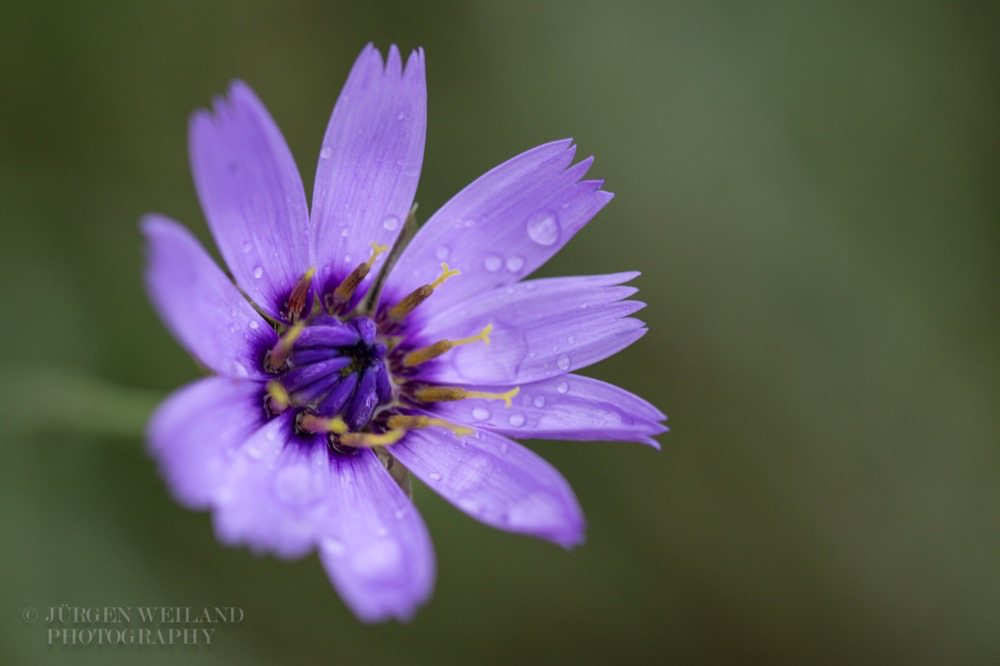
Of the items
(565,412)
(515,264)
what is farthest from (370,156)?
(565,412)

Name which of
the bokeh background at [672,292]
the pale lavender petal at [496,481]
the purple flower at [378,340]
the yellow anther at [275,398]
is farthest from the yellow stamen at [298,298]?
the bokeh background at [672,292]

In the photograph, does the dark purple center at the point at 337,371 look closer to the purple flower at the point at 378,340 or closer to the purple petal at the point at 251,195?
the purple flower at the point at 378,340

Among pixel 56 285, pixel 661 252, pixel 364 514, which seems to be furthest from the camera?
pixel 661 252

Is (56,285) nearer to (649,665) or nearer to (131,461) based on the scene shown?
(131,461)

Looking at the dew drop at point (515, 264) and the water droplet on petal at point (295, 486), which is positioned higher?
the dew drop at point (515, 264)

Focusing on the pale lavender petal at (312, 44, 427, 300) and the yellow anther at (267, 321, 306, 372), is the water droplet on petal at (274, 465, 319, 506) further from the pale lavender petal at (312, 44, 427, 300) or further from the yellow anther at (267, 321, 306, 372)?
the pale lavender petal at (312, 44, 427, 300)

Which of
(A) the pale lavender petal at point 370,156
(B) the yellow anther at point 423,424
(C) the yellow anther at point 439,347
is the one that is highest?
(A) the pale lavender petal at point 370,156

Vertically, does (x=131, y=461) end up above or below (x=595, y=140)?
below

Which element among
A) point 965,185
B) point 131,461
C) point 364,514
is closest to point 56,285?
point 131,461
